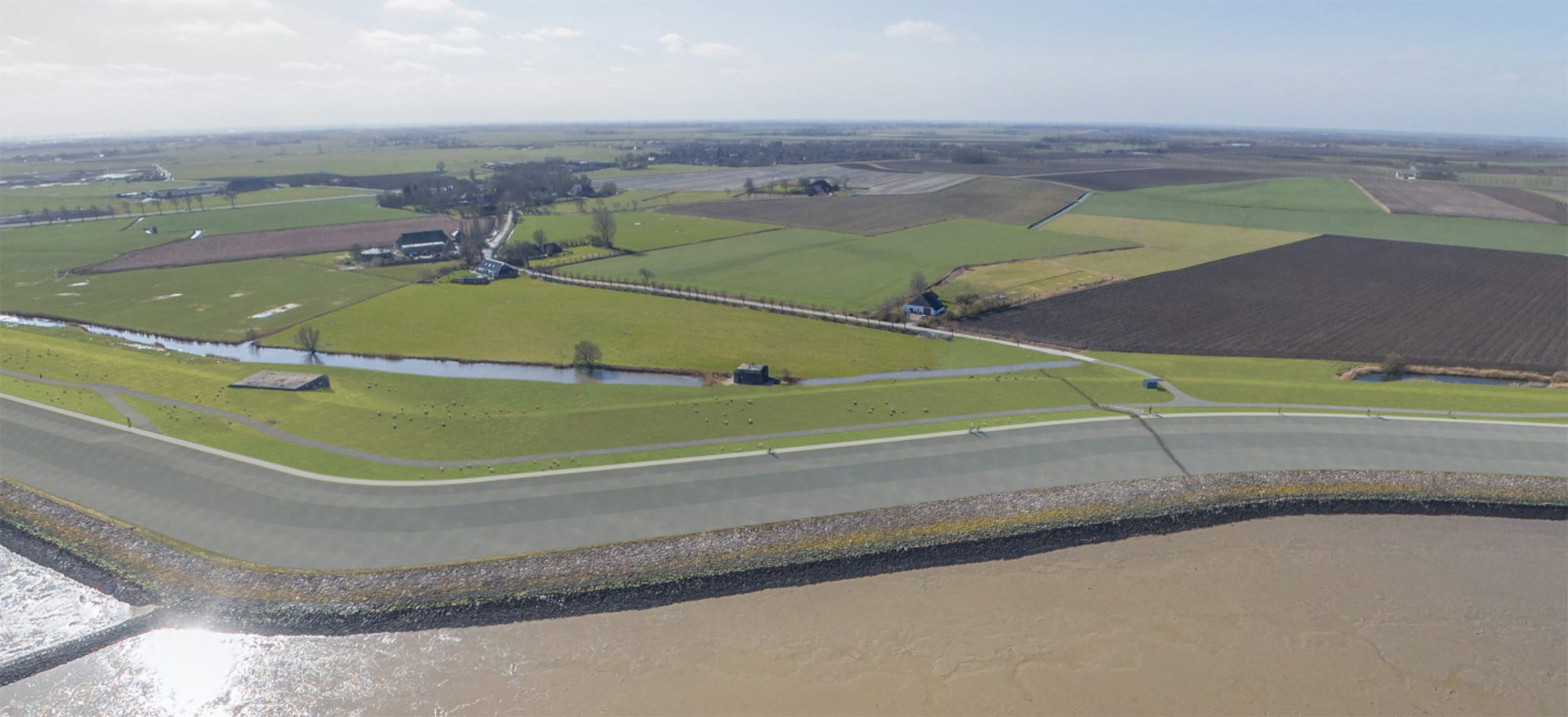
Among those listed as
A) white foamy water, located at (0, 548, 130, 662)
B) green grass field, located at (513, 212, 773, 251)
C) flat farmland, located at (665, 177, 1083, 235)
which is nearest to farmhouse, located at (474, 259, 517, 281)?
green grass field, located at (513, 212, 773, 251)

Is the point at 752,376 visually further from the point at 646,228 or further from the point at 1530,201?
the point at 1530,201

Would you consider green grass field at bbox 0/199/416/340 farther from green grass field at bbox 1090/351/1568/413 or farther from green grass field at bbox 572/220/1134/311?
green grass field at bbox 1090/351/1568/413

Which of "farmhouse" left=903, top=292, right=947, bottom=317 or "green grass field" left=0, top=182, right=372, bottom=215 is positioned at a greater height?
"green grass field" left=0, top=182, right=372, bottom=215

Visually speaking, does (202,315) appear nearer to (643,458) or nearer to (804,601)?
(643,458)

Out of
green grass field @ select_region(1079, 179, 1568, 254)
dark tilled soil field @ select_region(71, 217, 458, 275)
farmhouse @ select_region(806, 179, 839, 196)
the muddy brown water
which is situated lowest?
the muddy brown water

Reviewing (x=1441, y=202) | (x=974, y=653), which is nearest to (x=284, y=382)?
(x=974, y=653)

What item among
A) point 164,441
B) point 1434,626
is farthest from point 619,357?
point 1434,626
